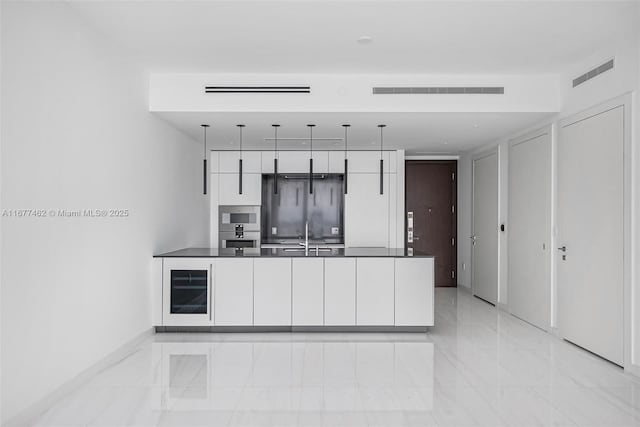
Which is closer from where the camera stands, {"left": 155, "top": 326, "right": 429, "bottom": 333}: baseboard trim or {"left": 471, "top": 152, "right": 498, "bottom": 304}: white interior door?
{"left": 155, "top": 326, "right": 429, "bottom": 333}: baseboard trim

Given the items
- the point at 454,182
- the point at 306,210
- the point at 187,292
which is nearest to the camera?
the point at 187,292

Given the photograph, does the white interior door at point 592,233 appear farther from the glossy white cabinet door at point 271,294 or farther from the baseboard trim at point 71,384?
the baseboard trim at point 71,384

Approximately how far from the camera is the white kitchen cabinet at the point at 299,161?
7750 millimetres

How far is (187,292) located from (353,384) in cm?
241

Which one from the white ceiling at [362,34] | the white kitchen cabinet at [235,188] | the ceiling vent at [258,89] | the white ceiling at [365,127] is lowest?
the white kitchen cabinet at [235,188]

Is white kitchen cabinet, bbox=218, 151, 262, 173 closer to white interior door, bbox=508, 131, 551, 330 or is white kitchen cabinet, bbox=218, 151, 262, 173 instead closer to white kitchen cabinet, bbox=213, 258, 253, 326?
white kitchen cabinet, bbox=213, 258, 253, 326

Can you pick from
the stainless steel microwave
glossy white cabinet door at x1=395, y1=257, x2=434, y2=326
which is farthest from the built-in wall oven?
glossy white cabinet door at x1=395, y1=257, x2=434, y2=326

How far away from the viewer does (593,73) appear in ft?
14.4

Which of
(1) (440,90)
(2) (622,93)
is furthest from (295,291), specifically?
(2) (622,93)

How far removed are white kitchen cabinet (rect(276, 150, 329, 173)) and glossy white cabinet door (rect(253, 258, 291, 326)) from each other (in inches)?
113

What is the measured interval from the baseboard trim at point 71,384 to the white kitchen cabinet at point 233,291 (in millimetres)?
837

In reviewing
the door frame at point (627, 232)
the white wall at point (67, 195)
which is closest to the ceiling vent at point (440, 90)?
the door frame at point (627, 232)

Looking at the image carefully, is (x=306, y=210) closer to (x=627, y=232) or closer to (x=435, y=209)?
(x=435, y=209)

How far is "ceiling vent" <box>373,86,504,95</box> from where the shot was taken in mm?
4969
